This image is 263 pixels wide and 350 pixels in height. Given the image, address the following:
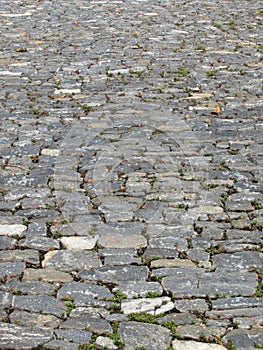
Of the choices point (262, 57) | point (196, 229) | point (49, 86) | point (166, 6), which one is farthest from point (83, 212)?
point (166, 6)

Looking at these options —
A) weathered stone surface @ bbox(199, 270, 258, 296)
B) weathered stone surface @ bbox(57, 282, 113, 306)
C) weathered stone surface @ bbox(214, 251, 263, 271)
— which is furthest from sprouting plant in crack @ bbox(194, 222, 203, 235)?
weathered stone surface @ bbox(57, 282, 113, 306)

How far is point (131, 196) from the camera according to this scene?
532cm

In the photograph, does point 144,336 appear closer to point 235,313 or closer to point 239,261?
point 235,313

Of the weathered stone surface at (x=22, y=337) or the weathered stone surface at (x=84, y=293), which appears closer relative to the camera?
the weathered stone surface at (x=22, y=337)

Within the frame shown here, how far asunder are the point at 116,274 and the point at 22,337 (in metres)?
0.84

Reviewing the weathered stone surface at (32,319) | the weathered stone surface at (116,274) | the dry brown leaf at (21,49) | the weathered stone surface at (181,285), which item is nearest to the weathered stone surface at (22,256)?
the weathered stone surface at (116,274)

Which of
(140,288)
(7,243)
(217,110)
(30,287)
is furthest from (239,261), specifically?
(217,110)

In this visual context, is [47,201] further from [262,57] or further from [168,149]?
[262,57]

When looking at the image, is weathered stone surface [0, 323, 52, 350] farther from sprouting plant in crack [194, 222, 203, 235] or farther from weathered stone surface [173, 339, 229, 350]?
sprouting plant in crack [194, 222, 203, 235]

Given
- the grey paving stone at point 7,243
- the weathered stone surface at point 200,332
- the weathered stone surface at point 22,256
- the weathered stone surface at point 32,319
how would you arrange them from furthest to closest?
the grey paving stone at point 7,243 < the weathered stone surface at point 22,256 < the weathered stone surface at point 32,319 < the weathered stone surface at point 200,332

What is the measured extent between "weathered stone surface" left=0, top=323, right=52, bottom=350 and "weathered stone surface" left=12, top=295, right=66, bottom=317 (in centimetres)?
19

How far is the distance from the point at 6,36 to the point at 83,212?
268 inches

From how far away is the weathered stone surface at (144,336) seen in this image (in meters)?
3.48

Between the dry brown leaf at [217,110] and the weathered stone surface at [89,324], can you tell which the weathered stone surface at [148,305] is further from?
the dry brown leaf at [217,110]
